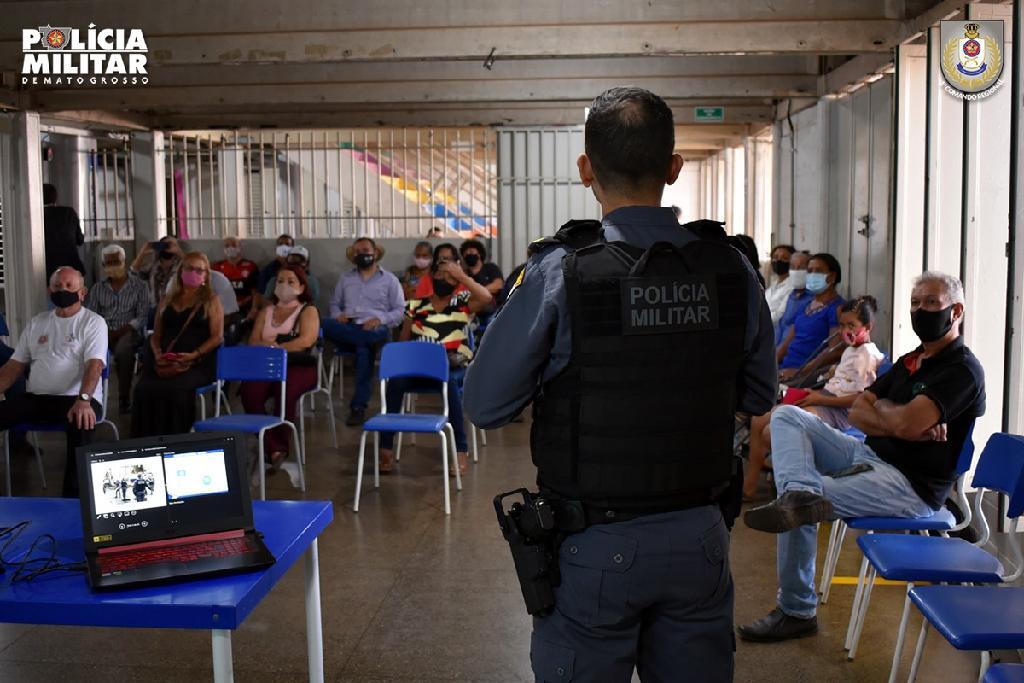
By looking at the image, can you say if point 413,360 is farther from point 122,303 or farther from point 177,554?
point 177,554

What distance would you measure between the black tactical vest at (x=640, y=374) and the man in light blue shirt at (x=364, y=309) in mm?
6607

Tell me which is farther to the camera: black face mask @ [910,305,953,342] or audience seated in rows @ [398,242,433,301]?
audience seated in rows @ [398,242,433,301]

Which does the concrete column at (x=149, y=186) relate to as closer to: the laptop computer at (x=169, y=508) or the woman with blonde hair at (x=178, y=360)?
the woman with blonde hair at (x=178, y=360)

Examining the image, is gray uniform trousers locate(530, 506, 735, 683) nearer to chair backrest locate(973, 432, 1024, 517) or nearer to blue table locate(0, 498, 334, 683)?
blue table locate(0, 498, 334, 683)

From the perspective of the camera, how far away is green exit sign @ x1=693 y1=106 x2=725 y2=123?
11.2 m

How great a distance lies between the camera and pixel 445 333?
6719mm

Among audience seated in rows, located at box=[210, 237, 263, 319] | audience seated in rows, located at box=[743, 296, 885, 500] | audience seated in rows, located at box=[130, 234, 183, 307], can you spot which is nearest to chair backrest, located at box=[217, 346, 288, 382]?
audience seated in rows, located at box=[743, 296, 885, 500]

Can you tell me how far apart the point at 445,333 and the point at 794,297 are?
2.53 meters

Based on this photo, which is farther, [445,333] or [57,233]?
[57,233]

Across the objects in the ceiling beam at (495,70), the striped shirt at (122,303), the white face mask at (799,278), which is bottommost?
the striped shirt at (122,303)

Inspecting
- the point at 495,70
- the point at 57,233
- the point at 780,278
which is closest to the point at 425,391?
the point at 780,278

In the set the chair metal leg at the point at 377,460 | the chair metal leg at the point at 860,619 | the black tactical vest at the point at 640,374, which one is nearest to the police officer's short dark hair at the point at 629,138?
the black tactical vest at the point at 640,374

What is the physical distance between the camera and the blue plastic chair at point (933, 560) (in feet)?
10.2

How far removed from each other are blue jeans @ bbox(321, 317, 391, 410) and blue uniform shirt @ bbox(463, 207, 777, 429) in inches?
248
